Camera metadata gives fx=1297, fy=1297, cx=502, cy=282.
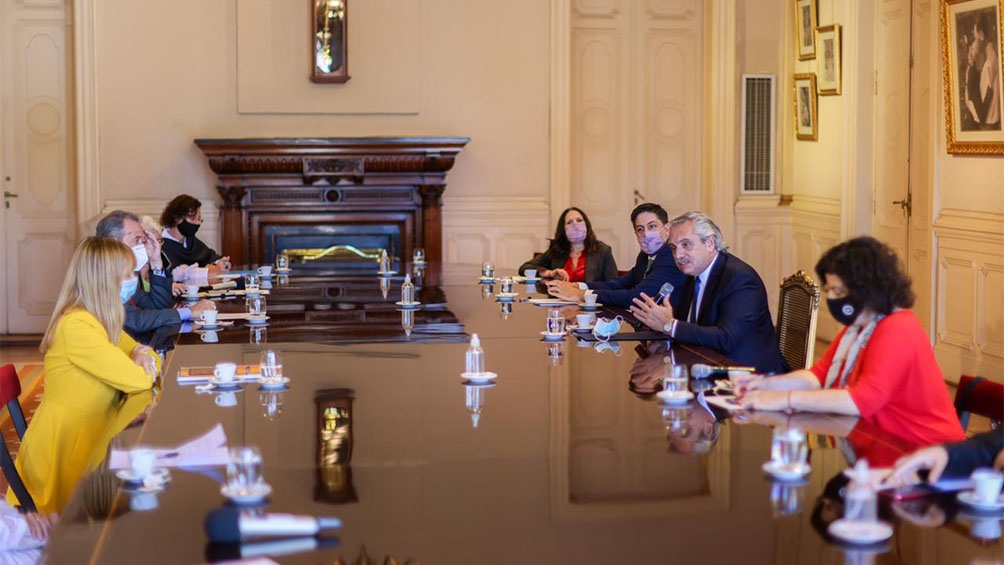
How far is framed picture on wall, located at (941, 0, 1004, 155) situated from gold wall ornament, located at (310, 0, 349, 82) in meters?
4.54

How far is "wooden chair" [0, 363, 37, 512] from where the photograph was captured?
12.5 feet

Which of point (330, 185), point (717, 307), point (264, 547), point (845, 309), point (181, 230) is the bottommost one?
point (264, 547)

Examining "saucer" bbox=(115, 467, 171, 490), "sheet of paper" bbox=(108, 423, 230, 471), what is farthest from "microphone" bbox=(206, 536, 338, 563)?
"sheet of paper" bbox=(108, 423, 230, 471)

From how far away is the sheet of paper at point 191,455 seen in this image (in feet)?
9.30

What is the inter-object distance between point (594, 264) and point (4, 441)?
4.09 meters

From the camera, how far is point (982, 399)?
11.3 ft

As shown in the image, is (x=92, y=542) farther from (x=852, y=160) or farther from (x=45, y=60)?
(x=45, y=60)

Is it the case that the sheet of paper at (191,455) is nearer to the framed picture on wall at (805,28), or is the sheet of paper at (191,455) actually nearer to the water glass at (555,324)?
the water glass at (555,324)

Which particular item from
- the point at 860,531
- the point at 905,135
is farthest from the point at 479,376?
the point at 905,135

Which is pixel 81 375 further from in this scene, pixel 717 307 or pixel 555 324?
pixel 717 307

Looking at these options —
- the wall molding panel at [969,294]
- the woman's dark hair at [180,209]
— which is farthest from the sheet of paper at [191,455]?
the wall molding panel at [969,294]

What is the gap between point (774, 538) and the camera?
2.28 metres

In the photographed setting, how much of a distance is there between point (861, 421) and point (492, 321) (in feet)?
8.06

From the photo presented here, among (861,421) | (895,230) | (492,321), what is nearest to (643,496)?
(861,421)
